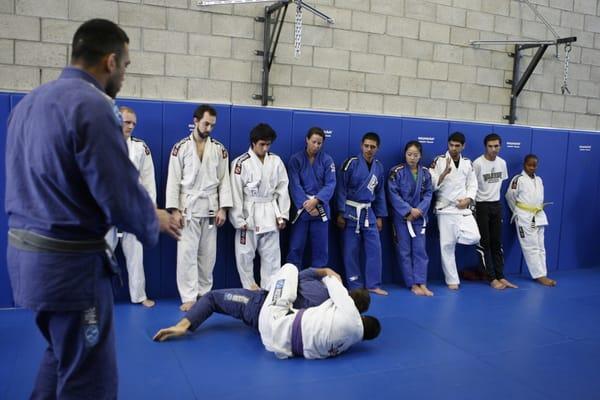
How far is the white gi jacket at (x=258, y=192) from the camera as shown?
498 centimetres

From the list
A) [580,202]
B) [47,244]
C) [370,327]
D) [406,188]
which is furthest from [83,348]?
[580,202]

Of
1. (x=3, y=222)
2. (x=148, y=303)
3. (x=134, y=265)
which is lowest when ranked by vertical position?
(x=148, y=303)

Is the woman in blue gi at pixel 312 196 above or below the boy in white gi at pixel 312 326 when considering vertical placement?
above

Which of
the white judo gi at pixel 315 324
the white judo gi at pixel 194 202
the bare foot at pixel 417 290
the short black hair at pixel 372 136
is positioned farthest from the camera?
the bare foot at pixel 417 290

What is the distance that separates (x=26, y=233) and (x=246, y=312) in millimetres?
2339

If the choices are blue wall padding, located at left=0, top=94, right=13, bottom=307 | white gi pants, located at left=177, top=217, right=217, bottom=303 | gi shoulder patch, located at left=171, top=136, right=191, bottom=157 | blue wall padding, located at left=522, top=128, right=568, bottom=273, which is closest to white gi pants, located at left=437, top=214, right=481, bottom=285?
blue wall padding, located at left=522, top=128, right=568, bottom=273

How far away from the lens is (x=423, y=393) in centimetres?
312

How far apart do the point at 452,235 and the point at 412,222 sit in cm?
53

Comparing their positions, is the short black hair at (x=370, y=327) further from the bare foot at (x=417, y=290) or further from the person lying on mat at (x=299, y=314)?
the bare foot at (x=417, y=290)

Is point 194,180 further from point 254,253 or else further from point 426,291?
point 426,291

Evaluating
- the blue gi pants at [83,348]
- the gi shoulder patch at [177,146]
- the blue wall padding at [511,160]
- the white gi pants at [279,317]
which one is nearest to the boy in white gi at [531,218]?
the blue wall padding at [511,160]

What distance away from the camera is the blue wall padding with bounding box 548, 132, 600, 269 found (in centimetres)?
710

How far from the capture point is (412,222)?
227 inches

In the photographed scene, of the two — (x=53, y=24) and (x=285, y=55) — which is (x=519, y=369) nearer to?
(x=285, y=55)
